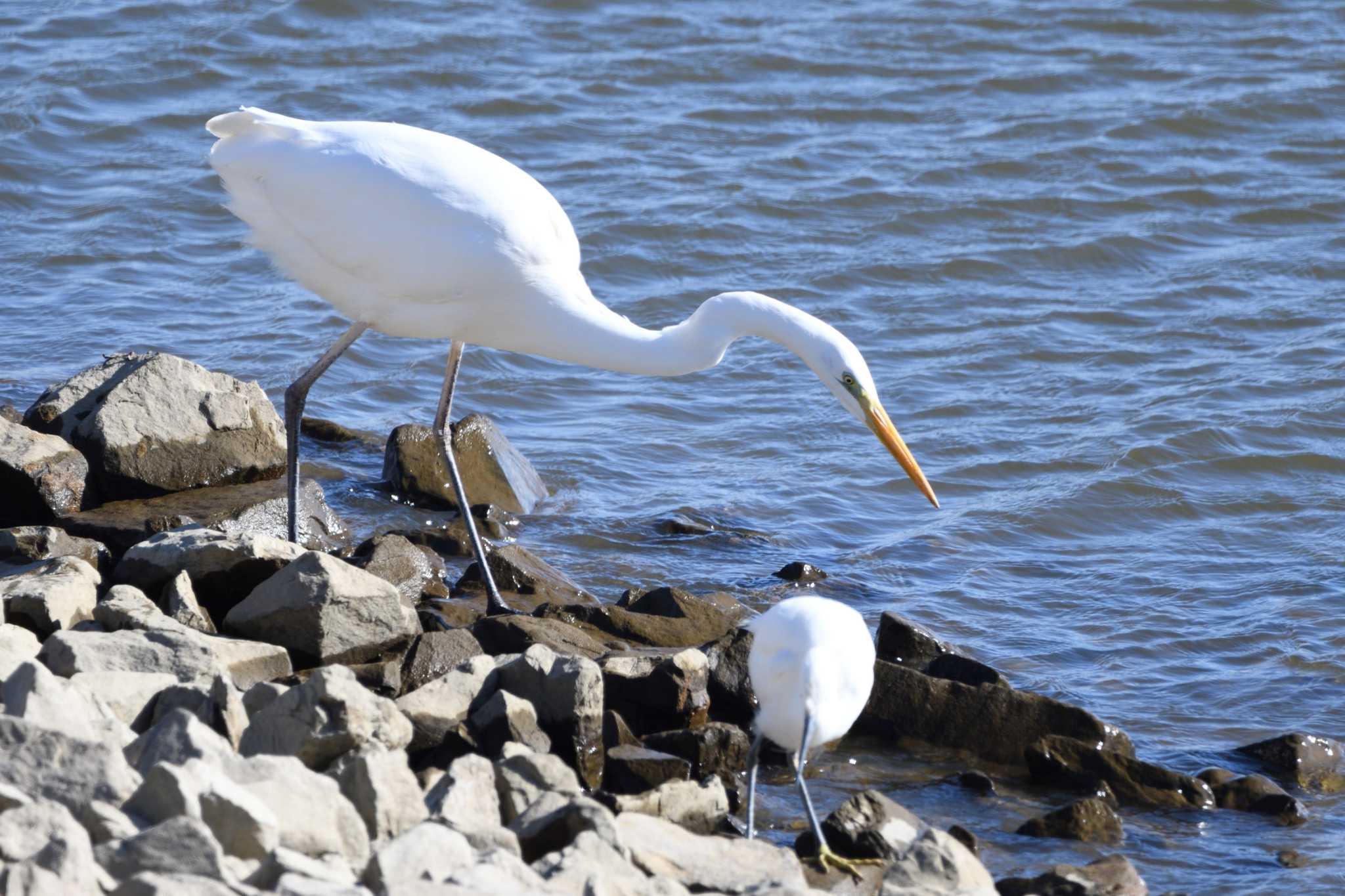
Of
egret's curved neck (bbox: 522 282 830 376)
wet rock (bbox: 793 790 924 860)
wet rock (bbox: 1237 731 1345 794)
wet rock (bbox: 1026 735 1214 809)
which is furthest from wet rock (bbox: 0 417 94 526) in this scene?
wet rock (bbox: 1237 731 1345 794)

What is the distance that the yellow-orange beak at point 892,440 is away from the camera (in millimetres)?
6188

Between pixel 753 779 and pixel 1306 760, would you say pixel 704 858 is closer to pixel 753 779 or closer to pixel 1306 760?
pixel 753 779

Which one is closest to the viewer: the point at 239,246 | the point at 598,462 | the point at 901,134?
the point at 598,462

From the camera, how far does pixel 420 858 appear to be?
11.9 ft

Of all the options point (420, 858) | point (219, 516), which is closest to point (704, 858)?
point (420, 858)

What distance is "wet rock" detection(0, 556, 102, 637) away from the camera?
17.5ft

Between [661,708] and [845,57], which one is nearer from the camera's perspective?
[661,708]

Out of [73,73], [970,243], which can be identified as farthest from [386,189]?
[73,73]

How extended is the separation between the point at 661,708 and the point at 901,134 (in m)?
8.95

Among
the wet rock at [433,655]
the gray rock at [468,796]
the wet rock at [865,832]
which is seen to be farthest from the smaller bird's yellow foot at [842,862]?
the wet rock at [433,655]

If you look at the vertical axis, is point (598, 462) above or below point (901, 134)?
below

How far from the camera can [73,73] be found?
14.0 metres

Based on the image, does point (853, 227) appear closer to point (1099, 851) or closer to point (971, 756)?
point (971, 756)

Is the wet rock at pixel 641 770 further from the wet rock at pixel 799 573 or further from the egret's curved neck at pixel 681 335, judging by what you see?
the wet rock at pixel 799 573
